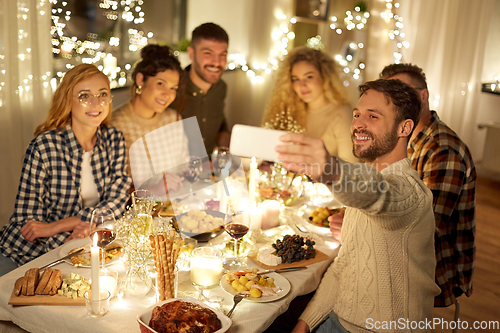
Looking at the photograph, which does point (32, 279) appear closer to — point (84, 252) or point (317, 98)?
point (84, 252)

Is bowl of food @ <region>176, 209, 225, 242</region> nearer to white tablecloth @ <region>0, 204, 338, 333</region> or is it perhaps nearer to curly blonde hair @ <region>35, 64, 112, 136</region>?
white tablecloth @ <region>0, 204, 338, 333</region>

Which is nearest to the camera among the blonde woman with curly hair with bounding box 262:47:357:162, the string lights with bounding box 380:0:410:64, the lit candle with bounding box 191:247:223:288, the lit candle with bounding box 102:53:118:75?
the lit candle with bounding box 191:247:223:288

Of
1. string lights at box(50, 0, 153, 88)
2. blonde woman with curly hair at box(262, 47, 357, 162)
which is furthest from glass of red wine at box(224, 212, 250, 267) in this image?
string lights at box(50, 0, 153, 88)

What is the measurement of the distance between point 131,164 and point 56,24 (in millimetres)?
1490

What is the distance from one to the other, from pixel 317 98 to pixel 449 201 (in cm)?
146

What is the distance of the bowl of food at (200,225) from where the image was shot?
1723 millimetres

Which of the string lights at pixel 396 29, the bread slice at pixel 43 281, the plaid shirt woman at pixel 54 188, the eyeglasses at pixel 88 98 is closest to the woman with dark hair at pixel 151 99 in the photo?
the plaid shirt woman at pixel 54 188

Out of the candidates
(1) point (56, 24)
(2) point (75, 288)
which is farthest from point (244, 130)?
(1) point (56, 24)

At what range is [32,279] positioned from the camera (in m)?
1.33

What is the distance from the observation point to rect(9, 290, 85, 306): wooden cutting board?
1285mm

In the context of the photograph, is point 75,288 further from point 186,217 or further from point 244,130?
point 244,130

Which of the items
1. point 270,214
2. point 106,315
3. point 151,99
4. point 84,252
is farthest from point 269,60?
point 106,315

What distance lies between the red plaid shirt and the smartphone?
1.18 meters

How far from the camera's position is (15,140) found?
2570 millimetres
